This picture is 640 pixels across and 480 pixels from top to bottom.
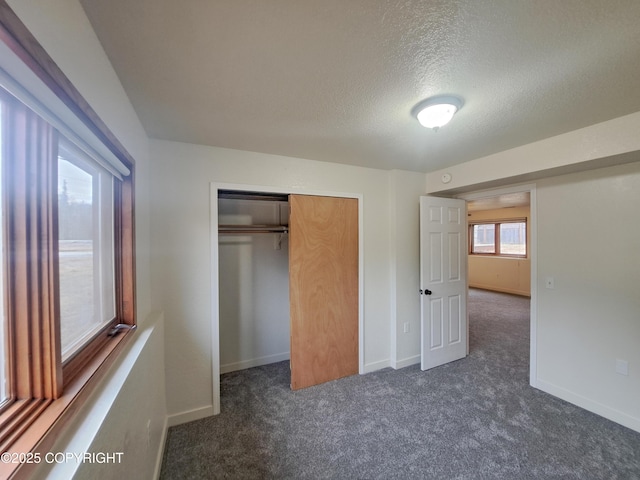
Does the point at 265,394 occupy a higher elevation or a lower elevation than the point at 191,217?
lower

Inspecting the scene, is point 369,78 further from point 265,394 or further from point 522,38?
point 265,394

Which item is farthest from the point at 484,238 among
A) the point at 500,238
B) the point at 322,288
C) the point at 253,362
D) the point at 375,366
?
the point at 253,362

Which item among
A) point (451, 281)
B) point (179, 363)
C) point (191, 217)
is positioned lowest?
point (179, 363)

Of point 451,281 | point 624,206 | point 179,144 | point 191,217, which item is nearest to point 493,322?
point 451,281

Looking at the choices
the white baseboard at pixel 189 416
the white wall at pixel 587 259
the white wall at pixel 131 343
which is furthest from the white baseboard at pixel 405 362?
the white wall at pixel 131 343

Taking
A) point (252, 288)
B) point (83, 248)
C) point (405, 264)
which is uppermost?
point (83, 248)

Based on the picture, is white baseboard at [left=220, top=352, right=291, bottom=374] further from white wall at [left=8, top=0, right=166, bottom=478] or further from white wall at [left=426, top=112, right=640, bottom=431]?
white wall at [left=426, top=112, right=640, bottom=431]

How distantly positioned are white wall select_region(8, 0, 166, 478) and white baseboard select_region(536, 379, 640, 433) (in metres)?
3.32

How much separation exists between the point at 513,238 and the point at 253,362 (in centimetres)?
750

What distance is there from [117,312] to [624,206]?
372 centimetres

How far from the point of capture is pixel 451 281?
10.2 feet

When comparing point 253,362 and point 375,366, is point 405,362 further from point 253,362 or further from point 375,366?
point 253,362

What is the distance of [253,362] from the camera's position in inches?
117

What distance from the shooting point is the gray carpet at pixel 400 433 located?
1.63 m
